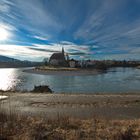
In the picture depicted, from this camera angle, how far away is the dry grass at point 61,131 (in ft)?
19.0

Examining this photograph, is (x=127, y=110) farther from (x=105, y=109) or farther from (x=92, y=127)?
(x=92, y=127)

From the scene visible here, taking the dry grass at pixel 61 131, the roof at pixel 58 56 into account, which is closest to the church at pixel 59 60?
the roof at pixel 58 56

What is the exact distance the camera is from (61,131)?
6.41m

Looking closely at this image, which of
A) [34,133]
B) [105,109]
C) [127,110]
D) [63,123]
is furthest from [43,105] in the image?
[34,133]

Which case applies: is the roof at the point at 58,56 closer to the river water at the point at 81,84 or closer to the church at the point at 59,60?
the church at the point at 59,60

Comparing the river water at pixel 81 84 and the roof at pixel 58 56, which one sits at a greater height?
the roof at pixel 58 56

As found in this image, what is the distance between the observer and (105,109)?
11516mm

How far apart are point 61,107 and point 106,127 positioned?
16.7ft

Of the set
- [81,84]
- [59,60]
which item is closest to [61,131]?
[81,84]

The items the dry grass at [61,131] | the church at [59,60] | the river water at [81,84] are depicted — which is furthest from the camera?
the church at [59,60]

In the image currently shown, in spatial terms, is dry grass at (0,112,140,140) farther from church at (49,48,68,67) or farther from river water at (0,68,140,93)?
church at (49,48,68,67)

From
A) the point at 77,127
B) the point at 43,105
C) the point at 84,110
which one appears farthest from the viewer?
the point at 43,105

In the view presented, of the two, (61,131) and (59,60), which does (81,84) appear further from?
(59,60)

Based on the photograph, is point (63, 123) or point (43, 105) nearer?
point (63, 123)
